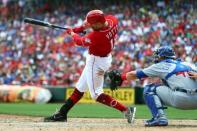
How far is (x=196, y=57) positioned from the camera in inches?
779

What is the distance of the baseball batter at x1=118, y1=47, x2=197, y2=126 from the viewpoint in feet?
29.5

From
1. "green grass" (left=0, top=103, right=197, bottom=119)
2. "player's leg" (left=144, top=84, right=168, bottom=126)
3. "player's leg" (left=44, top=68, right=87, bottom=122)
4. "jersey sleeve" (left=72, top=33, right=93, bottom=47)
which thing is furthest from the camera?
"green grass" (left=0, top=103, right=197, bottom=119)

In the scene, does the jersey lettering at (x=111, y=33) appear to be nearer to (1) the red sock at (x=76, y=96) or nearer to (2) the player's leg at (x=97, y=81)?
(2) the player's leg at (x=97, y=81)

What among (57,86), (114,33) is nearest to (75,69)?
(57,86)

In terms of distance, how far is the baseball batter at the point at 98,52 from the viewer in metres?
9.82

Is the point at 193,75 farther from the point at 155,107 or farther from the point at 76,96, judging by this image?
the point at 76,96

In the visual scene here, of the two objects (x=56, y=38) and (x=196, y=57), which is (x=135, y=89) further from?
(x=56, y=38)

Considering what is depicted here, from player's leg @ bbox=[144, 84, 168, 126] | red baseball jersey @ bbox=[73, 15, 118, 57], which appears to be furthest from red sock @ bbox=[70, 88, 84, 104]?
player's leg @ bbox=[144, 84, 168, 126]

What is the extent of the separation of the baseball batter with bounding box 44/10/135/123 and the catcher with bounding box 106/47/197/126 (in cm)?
81

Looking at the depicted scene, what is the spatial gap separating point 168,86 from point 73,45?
52.0 ft

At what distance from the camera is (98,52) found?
10016 millimetres

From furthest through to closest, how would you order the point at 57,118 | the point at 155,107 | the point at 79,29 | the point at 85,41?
the point at 79,29 → the point at 57,118 → the point at 85,41 → the point at 155,107

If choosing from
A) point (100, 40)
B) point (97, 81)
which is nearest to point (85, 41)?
point (100, 40)

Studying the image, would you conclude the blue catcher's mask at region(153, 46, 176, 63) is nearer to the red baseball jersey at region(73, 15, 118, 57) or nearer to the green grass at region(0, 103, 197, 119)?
the red baseball jersey at region(73, 15, 118, 57)
